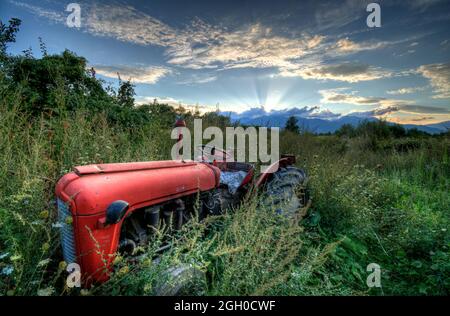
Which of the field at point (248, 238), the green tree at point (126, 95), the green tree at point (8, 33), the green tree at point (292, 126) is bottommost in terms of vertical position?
the field at point (248, 238)

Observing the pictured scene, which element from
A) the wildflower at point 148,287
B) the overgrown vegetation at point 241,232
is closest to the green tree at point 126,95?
the overgrown vegetation at point 241,232

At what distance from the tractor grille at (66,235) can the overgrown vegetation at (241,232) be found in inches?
3.2

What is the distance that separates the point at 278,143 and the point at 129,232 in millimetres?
5191

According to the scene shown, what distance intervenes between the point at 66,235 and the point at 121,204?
535mm

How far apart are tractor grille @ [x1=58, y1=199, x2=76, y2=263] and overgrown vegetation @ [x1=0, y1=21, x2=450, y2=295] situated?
3.2 inches

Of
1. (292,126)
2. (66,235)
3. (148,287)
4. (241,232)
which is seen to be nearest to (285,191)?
(241,232)

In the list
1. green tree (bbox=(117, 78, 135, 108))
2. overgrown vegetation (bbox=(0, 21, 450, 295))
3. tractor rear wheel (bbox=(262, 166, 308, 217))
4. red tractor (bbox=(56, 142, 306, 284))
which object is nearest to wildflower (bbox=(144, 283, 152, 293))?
overgrown vegetation (bbox=(0, 21, 450, 295))

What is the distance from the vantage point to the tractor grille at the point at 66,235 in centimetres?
181

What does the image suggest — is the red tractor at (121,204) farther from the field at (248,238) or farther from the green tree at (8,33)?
the green tree at (8,33)

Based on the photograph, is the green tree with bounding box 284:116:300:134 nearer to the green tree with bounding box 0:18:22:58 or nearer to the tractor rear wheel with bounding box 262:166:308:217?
the tractor rear wheel with bounding box 262:166:308:217
